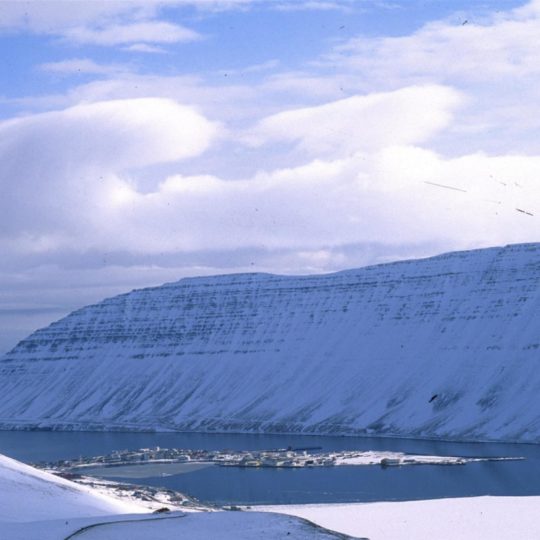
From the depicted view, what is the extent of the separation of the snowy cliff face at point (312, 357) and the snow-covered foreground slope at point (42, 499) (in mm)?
70062

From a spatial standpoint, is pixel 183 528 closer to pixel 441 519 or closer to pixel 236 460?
pixel 441 519

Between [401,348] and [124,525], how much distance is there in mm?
108956

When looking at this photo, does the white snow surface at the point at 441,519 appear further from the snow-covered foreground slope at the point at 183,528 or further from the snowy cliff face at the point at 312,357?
the snowy cliff face at the point at 312,357

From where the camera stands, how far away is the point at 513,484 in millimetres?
74812

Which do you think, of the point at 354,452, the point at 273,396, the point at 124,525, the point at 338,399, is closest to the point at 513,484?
the point at 354,452

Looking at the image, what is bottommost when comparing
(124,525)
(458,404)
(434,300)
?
(124,525)

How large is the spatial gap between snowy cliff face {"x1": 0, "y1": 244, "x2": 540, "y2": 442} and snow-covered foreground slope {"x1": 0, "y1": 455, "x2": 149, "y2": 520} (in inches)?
2758

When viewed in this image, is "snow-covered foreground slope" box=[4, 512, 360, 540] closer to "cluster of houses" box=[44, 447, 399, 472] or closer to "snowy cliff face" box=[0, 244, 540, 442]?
"cluster of houses" box=[44, 447, 399, 472]

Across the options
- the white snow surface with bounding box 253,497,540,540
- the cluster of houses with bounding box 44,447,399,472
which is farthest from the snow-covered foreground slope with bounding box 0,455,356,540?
the cluster of houses with bounding box 44,447,399,472

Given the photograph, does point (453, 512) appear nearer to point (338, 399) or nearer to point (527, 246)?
point (338, 399)

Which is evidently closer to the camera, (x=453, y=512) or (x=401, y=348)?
(x=453, y=512)

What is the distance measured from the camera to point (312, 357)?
14888 centimetres

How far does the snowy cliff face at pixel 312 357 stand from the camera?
125562 millimetres

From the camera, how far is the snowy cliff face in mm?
125562
